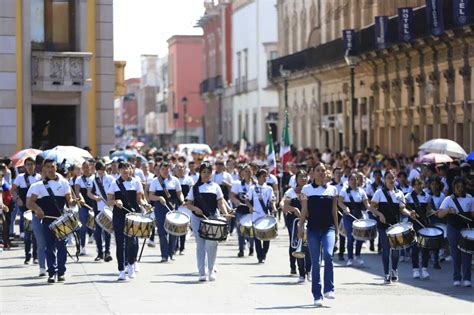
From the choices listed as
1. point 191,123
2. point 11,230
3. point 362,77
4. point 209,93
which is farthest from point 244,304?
point 191,123

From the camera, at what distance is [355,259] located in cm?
2353

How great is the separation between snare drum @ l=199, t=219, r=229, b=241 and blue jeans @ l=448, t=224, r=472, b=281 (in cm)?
325

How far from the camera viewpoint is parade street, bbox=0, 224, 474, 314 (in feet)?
53.7

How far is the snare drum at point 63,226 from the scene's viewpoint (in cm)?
1925

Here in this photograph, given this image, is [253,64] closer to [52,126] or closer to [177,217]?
[52,126]

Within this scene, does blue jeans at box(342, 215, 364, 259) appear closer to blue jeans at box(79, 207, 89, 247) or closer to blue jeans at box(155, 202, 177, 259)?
blue jeans at box(155, 202, 177, 259)

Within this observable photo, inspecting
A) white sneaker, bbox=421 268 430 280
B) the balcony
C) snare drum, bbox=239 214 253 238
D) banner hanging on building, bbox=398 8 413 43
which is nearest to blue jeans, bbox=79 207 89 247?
snare drum, bbox=239 214 253 238

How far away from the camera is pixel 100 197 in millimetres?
23984

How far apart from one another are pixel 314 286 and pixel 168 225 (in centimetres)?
553

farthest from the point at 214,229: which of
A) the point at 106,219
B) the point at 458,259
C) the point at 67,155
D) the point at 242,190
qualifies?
the point at 67,155

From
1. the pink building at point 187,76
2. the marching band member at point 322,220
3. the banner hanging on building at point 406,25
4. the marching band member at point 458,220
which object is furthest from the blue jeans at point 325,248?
the pink building at point 187,76

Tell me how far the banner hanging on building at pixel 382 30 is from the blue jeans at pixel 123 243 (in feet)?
78.8

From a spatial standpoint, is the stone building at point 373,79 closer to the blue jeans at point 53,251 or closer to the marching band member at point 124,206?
the marching band member at point 124,206

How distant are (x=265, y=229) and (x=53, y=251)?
13.3ft
